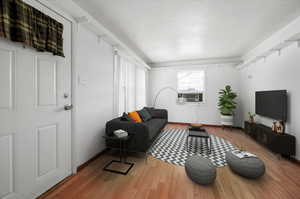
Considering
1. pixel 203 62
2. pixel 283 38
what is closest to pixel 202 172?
pixel 283 38

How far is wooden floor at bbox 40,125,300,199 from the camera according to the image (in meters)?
1.43

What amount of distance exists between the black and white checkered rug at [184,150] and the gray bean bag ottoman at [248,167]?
0.33 metres

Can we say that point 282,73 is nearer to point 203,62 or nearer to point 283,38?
point 283,38

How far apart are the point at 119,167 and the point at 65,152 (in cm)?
86

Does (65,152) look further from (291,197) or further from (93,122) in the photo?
(291,197)

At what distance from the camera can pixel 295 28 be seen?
2201mm

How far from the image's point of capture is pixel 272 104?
2.75 meters

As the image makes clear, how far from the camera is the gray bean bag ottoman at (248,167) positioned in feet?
5.44

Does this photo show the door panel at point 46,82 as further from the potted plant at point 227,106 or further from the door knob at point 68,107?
the potted plant at point 227,106

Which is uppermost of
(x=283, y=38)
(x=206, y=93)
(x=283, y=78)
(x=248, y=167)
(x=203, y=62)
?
(x=203, y=62)

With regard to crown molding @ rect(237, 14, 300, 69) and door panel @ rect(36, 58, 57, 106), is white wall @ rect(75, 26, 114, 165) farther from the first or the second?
crown molding @ rect(237, 14, 300, 69)

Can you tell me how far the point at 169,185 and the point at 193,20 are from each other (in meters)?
2.77

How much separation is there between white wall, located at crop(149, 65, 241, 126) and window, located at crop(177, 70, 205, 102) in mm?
186

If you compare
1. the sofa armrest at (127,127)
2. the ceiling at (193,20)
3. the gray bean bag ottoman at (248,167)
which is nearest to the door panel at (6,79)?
the ceiling at (193,20)
